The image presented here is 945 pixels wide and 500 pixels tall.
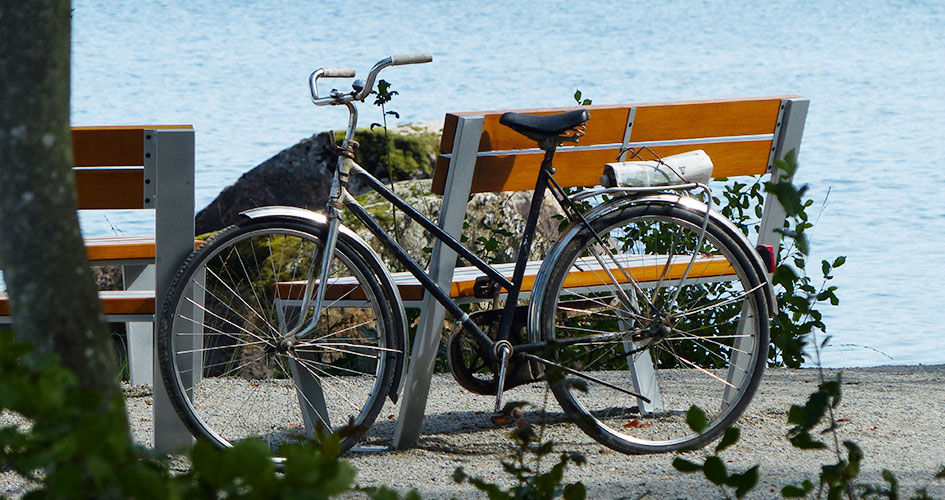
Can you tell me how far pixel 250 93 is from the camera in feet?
54.0

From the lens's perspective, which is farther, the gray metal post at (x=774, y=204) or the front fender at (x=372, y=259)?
the gray metal post at (x=774, y=204)

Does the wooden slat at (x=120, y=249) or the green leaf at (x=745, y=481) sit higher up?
the wooden slat at (x=120, y=249)

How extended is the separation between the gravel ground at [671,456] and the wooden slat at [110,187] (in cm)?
82

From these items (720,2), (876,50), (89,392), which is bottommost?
(89,392)

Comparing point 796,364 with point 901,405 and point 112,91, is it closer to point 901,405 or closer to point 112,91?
point 901,405

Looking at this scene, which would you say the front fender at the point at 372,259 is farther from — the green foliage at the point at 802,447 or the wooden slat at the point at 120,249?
the green foliage at the point at 802,447

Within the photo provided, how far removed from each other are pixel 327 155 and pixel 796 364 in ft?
12.0

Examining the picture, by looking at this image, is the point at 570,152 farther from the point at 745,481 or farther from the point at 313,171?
the point at 313,171

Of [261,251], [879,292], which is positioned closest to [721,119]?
[261,251]

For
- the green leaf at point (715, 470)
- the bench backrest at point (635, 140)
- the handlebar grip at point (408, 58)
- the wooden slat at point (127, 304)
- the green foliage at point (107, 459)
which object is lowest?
the wooden slat at point (127, 304)

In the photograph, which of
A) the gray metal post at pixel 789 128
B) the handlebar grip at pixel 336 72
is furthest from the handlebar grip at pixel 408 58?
the gray metal post at pixel 789 128

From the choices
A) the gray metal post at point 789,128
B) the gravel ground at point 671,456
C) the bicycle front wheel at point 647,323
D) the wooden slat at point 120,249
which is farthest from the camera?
the gray metal post at point 789,128

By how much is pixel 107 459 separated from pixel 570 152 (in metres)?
2.51

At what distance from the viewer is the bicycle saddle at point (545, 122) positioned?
10.9 feet
